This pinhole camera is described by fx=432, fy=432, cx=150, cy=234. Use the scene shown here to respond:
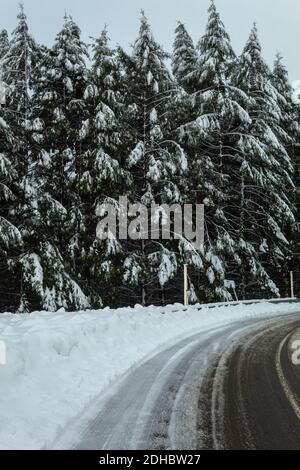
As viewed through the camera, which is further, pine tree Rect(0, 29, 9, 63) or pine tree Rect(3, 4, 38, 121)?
pine tree Rect(0, 29, 9, 63)

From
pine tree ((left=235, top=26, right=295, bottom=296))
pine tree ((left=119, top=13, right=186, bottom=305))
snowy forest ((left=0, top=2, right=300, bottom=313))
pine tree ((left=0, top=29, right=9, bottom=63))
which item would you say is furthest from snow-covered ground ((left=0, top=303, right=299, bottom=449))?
pine tree ((left=0, top=29, right=9, bottom=63))

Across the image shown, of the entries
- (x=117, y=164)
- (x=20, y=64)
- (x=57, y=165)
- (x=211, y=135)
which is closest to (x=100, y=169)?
(x=117, y=164)

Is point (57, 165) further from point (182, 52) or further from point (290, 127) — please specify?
point (290, 127)

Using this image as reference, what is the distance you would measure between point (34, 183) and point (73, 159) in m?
2.60

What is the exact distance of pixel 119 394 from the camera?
5.76 metres

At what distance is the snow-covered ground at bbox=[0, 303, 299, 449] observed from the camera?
14.2 ft

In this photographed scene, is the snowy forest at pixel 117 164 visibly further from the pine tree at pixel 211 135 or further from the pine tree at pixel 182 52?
the pine tree at pixel 182 52

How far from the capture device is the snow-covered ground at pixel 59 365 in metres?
4.33

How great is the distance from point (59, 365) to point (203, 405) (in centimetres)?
221

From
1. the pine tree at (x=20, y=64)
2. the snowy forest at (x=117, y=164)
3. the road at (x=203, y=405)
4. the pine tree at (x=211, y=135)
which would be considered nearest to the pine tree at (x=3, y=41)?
the snowy forest at (x=117, y=164)

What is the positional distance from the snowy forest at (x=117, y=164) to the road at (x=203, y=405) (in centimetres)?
959

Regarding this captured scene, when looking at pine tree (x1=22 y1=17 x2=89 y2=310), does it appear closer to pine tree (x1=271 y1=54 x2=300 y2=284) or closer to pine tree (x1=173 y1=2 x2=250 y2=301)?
pine tree (x1=173 y1=2 x2=250 y2=301)

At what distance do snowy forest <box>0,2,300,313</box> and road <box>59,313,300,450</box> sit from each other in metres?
9.59
